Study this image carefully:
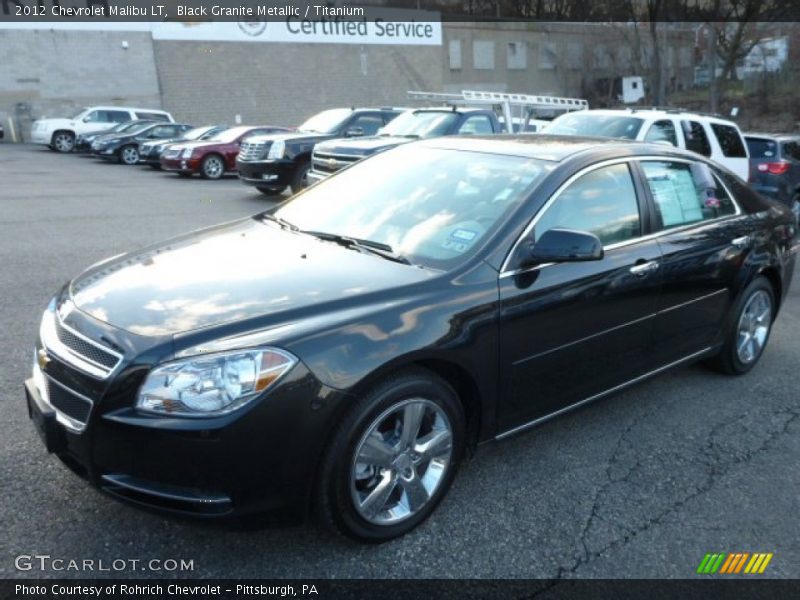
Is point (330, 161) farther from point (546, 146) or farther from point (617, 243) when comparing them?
point (617, 243)

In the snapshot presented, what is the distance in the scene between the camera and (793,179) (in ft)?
35.2

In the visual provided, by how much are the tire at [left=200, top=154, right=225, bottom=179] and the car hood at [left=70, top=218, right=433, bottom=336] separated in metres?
14.5

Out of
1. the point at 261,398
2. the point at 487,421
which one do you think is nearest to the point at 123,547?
the point at 261,398

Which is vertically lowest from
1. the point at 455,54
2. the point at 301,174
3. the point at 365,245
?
the point at 301,174

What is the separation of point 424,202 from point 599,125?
705 cm

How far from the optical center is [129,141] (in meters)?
21.9

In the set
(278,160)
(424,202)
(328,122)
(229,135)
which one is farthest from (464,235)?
(229,135)

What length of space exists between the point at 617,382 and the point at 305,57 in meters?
36.0

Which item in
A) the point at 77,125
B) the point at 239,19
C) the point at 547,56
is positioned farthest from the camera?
the point at 547,56

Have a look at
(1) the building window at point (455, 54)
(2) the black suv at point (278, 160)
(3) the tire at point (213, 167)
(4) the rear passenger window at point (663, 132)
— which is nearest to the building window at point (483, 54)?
(1) the building window at point (455, 54)

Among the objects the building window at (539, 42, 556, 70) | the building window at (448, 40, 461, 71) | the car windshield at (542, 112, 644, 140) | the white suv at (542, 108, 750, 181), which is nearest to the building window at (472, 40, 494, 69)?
the building window at (448, 40, 461, 71)

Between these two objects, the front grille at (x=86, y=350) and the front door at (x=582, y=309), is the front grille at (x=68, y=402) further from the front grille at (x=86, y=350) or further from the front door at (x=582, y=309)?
the front door at (x=582, y=309)

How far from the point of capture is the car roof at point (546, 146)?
3842mm

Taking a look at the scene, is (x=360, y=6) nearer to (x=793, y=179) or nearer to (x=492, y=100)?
(x=492, y=100)
